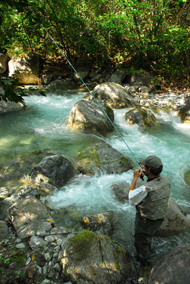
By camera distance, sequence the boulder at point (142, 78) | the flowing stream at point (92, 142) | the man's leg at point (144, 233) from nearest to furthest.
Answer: the man's leg at point (144, 233) < the flowing stream at point (92, 142) < the boulder at point (142, 78)

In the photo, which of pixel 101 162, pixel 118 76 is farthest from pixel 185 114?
pixel 118 76

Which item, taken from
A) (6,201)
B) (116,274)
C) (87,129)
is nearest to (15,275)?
(116,274)

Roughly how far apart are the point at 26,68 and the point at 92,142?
9.37 m

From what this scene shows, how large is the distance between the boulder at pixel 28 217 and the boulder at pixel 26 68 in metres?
11.2

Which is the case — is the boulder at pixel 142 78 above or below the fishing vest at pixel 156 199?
above

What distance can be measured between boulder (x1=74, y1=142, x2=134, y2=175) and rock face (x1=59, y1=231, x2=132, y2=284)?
2.45 meters

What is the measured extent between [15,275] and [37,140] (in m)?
4.68

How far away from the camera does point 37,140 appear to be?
650cm

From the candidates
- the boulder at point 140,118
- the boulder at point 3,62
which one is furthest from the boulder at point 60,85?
the boulder at point 140,118

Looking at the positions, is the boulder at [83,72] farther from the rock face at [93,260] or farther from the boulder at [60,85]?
the rock face at [93,260]

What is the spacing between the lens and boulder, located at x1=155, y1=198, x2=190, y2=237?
338cm

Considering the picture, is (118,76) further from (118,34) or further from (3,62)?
(3,62)

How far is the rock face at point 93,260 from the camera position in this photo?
7.44ft

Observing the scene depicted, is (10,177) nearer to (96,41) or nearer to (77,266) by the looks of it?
(77,266)
